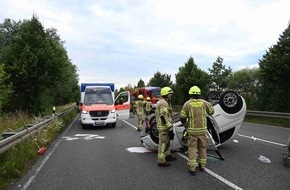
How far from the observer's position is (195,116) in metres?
7.18

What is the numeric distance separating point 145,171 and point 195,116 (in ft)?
5.25

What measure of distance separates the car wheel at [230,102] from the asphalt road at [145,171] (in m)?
1.16

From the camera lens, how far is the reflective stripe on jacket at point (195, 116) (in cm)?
715

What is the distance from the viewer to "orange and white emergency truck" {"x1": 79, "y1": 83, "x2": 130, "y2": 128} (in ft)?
57.2

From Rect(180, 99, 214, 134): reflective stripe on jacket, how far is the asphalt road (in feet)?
2.92

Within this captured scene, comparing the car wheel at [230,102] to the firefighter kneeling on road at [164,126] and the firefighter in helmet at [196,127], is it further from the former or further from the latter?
the firefighter in helmet at [196,127]

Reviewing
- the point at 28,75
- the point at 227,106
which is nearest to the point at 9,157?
the point at 227,106

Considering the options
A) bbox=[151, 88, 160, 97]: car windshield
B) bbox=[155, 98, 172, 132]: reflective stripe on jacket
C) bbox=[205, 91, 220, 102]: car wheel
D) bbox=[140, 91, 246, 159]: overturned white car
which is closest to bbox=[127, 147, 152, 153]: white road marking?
bbox=[140, 91, 246, 159]: overturned white car

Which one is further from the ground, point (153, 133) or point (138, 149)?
point (153, 133)

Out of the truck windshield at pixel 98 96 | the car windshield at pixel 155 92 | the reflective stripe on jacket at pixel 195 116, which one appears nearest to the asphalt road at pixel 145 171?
the reflective stripe on jacket at pixel 195 116

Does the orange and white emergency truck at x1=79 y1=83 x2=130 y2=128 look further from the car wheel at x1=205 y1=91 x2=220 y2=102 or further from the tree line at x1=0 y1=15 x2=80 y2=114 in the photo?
the car wheel at x1=205 y1=91 x2=220 y2=102

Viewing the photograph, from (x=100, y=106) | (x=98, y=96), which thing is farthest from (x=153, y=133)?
(x=98, y=96)

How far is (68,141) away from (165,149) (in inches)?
228

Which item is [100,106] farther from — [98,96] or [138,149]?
[138,149]
